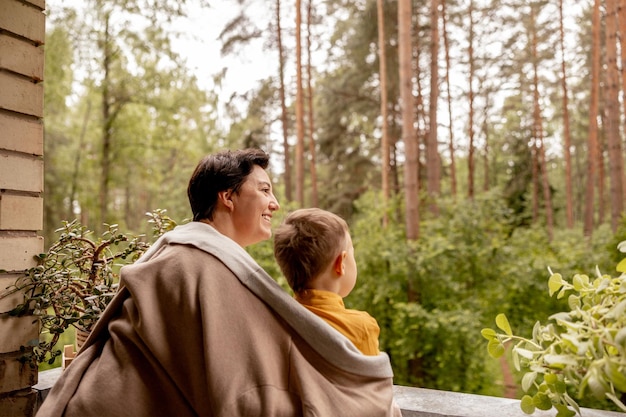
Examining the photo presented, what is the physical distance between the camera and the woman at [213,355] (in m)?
1.09

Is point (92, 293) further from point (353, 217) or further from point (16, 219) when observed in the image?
point (353, 217)

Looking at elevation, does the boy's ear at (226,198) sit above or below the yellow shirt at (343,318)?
above

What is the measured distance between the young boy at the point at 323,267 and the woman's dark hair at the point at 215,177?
198 millimetres

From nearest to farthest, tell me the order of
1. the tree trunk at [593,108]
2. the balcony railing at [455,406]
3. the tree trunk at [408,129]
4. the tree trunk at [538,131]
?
the balcony railing at [455,406], the tree trunk at [408,129], the tree trunk at [593,108], the tree trunk at [538,131]

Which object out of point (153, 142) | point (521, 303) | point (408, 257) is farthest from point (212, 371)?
point (153, 142)

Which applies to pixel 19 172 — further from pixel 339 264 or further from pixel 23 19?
pixel 339 264

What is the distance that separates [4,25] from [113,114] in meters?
7.65

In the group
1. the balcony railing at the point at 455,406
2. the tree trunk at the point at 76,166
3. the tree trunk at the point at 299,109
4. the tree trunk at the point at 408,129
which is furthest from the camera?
the tree trunk at the point at 76,166

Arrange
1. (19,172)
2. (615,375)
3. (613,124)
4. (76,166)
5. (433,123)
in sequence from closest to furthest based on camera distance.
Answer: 1. (615,375)
2. (19,172)
3. (613,124)
4. (433,123)
5. (76,166)

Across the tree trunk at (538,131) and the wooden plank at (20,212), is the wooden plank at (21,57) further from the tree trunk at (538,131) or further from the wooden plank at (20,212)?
the tree trunk at (538,131)

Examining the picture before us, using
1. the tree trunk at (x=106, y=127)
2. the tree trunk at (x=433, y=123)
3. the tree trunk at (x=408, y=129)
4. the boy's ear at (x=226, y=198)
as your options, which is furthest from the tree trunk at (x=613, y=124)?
the tree trunk at (x=106, y=127)

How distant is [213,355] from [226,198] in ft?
1.48

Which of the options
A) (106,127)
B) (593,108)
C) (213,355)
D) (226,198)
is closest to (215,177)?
(226,198)

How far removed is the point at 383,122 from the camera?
8.63 meters
